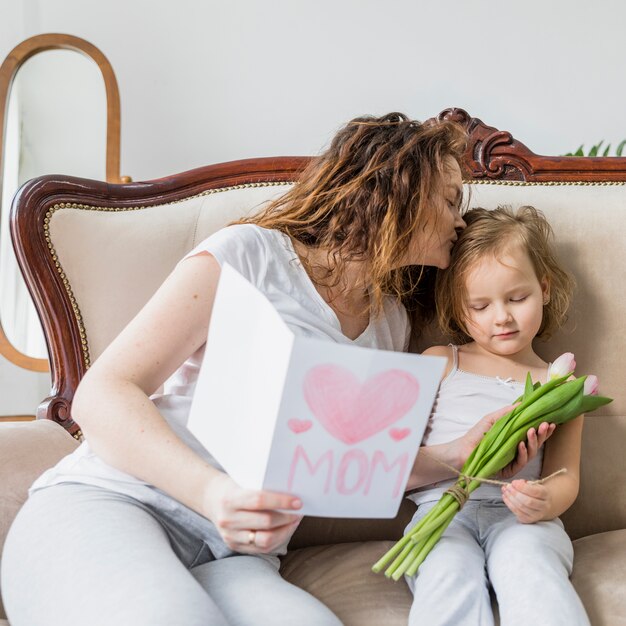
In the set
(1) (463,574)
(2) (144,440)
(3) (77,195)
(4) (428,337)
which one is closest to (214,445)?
(2) (144,440)

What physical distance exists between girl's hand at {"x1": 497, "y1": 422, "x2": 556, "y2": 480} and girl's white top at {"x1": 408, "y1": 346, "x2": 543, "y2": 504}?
0.35 feet

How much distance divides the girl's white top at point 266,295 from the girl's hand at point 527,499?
34 cm

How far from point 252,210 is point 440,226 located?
426 millimetres

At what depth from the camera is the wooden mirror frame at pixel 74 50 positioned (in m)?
2.54

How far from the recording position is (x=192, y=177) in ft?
5.52

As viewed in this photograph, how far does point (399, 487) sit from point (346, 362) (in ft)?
0.57

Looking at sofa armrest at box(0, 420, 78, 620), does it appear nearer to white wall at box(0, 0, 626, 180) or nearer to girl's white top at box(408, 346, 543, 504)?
girl's white top at box(408, 346, 543, 504)

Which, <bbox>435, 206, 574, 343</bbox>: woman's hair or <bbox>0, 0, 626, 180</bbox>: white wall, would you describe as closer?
<bbox>435, 206, 574, 343</bbox>: woman's hair

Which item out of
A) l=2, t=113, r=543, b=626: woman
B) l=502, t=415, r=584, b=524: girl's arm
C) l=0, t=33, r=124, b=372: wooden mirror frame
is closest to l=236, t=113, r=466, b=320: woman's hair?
l=2, t=113, r=543, b=626: woman

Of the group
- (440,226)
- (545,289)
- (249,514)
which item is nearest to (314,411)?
(249,514)

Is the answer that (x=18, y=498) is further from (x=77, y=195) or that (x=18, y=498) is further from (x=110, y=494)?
(x=77, y=195)

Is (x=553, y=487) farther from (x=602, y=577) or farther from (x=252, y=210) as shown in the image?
(x=252, y=210)

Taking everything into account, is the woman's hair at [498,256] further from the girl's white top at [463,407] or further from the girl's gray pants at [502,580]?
the girl's gray pants at [502,580]

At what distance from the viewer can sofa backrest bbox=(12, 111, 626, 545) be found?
1.48 meters
